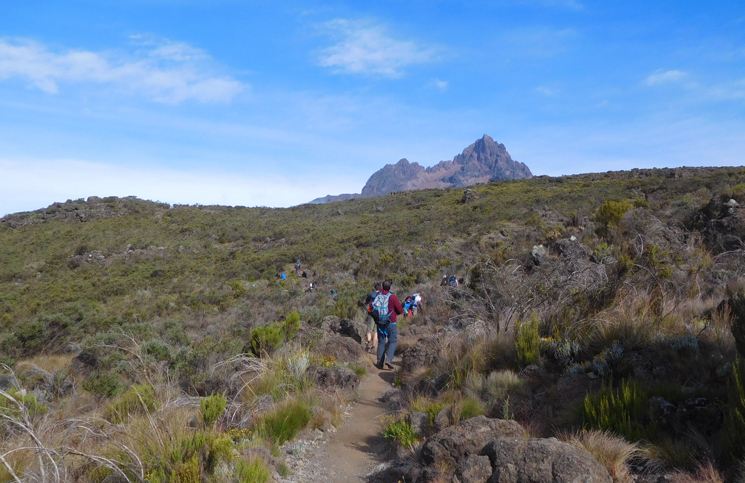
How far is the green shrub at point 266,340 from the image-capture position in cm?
740

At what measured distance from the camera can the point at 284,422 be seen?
4.69 metres

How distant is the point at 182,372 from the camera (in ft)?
24.1

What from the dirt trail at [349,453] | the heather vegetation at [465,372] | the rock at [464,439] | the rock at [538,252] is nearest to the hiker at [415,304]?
the heather vegetation at [465,372]

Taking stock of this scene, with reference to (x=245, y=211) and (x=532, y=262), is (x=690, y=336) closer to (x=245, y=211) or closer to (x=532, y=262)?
(x=532, y=262)

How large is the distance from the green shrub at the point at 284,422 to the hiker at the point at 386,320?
3315 mm

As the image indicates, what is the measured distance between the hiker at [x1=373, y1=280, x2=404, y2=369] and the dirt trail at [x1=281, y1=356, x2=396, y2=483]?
2.23m

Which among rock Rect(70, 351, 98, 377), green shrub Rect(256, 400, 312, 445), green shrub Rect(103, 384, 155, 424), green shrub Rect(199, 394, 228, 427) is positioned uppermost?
green shrub Rect(199, 394, 228, 427)

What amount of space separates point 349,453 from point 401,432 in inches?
23.8

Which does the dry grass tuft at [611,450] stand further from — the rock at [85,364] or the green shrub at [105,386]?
the rock at [85,364]

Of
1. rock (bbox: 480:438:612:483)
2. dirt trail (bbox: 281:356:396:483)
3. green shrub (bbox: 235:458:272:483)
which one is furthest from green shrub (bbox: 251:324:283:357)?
rock (bbox: 480:438:612:483)

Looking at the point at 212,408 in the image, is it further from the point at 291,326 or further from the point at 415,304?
the point at 415,304

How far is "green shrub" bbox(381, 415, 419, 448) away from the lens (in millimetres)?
4258

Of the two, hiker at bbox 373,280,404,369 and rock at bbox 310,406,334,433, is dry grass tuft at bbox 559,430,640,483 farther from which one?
hiker at bbox 373,280,404,369

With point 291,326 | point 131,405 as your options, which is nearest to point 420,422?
point 131,405
